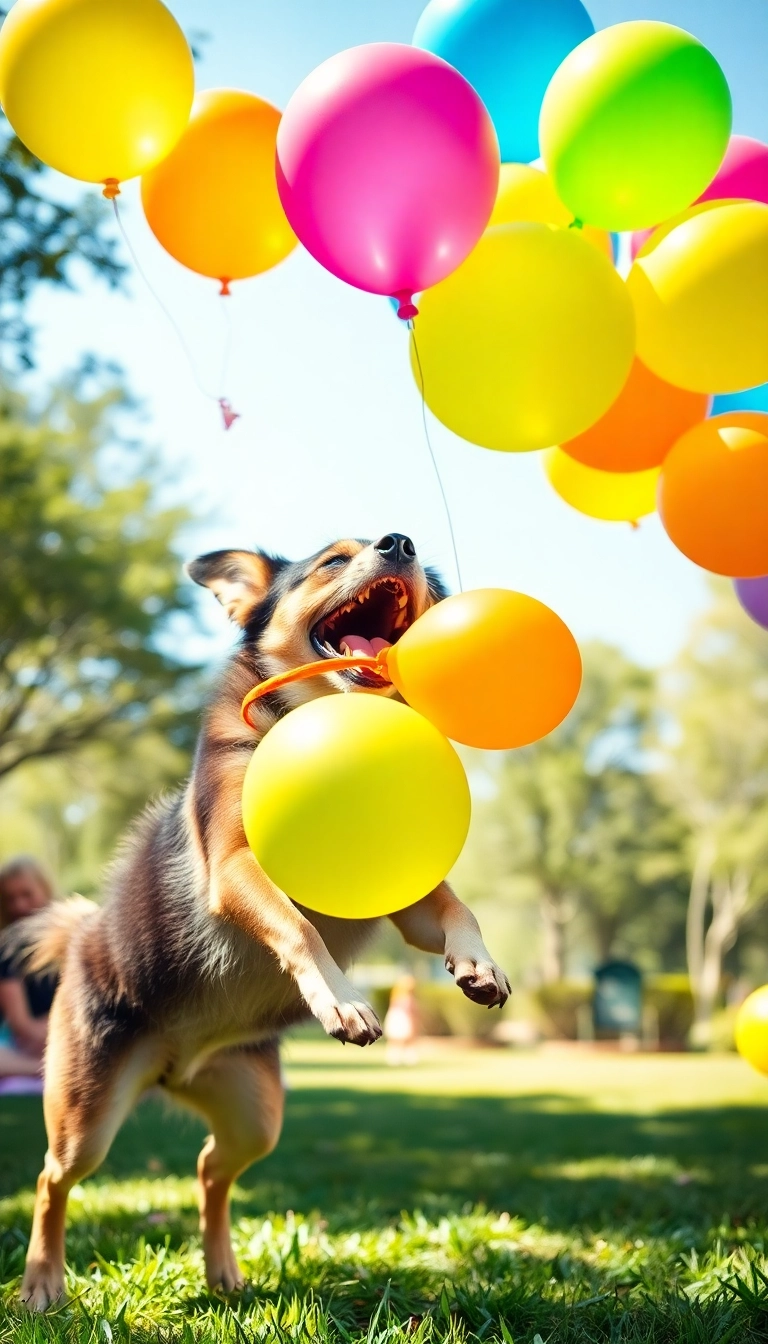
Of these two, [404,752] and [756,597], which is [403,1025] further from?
[404,752]

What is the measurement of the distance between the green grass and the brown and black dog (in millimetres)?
387

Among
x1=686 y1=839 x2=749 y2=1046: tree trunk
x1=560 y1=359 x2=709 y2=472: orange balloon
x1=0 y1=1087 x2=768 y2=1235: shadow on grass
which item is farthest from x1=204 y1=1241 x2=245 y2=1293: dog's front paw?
x1=686 y1=839 x2=749 y2=1046: tree trunk

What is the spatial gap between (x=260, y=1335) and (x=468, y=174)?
328 cm

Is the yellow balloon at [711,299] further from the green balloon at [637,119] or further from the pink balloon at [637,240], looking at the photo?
the pink balloon at [637,240]

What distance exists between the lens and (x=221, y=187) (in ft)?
12.8

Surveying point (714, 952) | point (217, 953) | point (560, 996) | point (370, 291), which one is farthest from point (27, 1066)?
point (714, 952)

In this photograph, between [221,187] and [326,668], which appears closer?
[326,668]

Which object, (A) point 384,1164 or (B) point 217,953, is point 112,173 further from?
(A) point 384,1164

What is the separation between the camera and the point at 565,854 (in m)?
40.6

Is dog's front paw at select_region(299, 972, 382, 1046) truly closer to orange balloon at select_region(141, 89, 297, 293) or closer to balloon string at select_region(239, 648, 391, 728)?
balloon string at select_region(239, 648, 391, 728)

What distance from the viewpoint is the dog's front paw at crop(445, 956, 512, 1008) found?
261cm

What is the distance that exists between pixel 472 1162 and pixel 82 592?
1214cm

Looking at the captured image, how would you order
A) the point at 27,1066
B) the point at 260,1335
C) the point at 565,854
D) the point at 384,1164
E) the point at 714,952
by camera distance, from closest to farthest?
the point at 260,1335, the point at 27,1066, the point at 384,1164, the point at 714,952, the point at 565,854

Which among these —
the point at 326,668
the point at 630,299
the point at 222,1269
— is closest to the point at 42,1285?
the point at 222,1269
